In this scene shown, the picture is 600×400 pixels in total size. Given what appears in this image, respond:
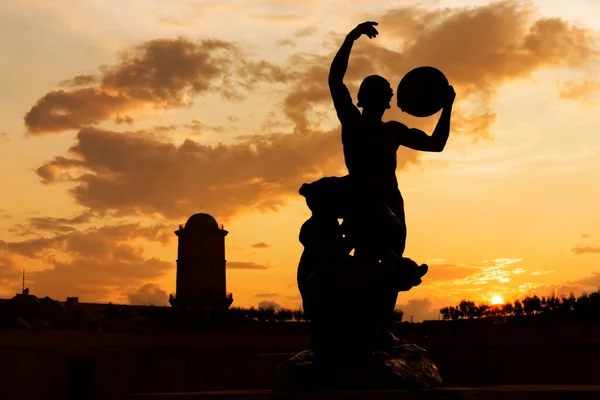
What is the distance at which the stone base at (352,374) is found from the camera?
320 inches

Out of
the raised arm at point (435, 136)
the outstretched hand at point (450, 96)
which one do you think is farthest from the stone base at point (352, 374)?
the outstretched hand at point (450, 96)

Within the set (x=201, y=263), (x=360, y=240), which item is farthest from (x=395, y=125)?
(x=201, y=263)

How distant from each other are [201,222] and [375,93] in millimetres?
55389

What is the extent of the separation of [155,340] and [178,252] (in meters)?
39.6

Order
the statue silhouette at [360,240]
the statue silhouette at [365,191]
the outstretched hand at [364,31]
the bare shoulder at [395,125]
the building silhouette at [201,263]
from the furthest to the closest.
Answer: the building silhouette at [201,263], the bare shoulder at [395,125], the outstretched hand at [364,31], the statue silhouette at [365,191], the statue silhouette at [360,240]

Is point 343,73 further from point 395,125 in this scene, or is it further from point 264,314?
point 264,314

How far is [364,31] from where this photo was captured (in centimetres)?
988

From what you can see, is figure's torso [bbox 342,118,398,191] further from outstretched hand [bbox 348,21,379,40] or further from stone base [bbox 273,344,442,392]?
stone base [bbox 273,344,442,392]

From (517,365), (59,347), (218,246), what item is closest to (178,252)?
(218,246)

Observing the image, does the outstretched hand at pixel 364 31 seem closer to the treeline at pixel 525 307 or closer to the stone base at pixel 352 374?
the stone base at pixel 352 374

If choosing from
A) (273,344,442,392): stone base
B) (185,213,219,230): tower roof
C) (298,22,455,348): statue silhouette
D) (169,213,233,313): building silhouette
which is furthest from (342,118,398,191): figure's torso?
(185,213,219,230): tower roof

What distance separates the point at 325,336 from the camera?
8.71 meters

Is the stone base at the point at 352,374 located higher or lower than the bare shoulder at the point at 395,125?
lower

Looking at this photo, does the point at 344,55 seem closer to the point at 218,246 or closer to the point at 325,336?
the point at 325,336
